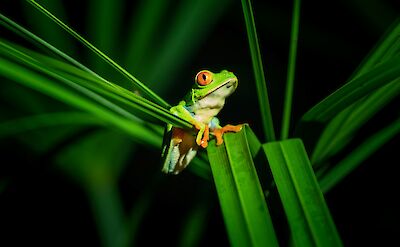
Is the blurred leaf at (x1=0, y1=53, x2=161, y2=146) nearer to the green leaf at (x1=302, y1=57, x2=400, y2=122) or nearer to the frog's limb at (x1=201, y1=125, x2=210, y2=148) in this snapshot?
the frog's limb at (x1=201, y1=125, x2=210, y2=148)

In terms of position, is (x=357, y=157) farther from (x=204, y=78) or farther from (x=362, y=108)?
(x=204, y=78)

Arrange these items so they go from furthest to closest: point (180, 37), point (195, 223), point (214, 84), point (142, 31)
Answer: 1. point (180, 37)
2. point (142, 31)
3. point (195, 223)
4. point (214, 84)

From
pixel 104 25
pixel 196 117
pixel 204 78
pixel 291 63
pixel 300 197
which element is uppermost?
pixel 104 25

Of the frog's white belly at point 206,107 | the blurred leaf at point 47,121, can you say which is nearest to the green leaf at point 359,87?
the frog's white belly at point 206,107

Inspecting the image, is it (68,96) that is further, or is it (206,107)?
(206,107)

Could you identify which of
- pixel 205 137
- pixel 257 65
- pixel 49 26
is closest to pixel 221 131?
pixel 205 137

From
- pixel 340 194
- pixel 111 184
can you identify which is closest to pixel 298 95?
pixel 340 194

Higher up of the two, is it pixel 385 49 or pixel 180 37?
pixel 180 37
